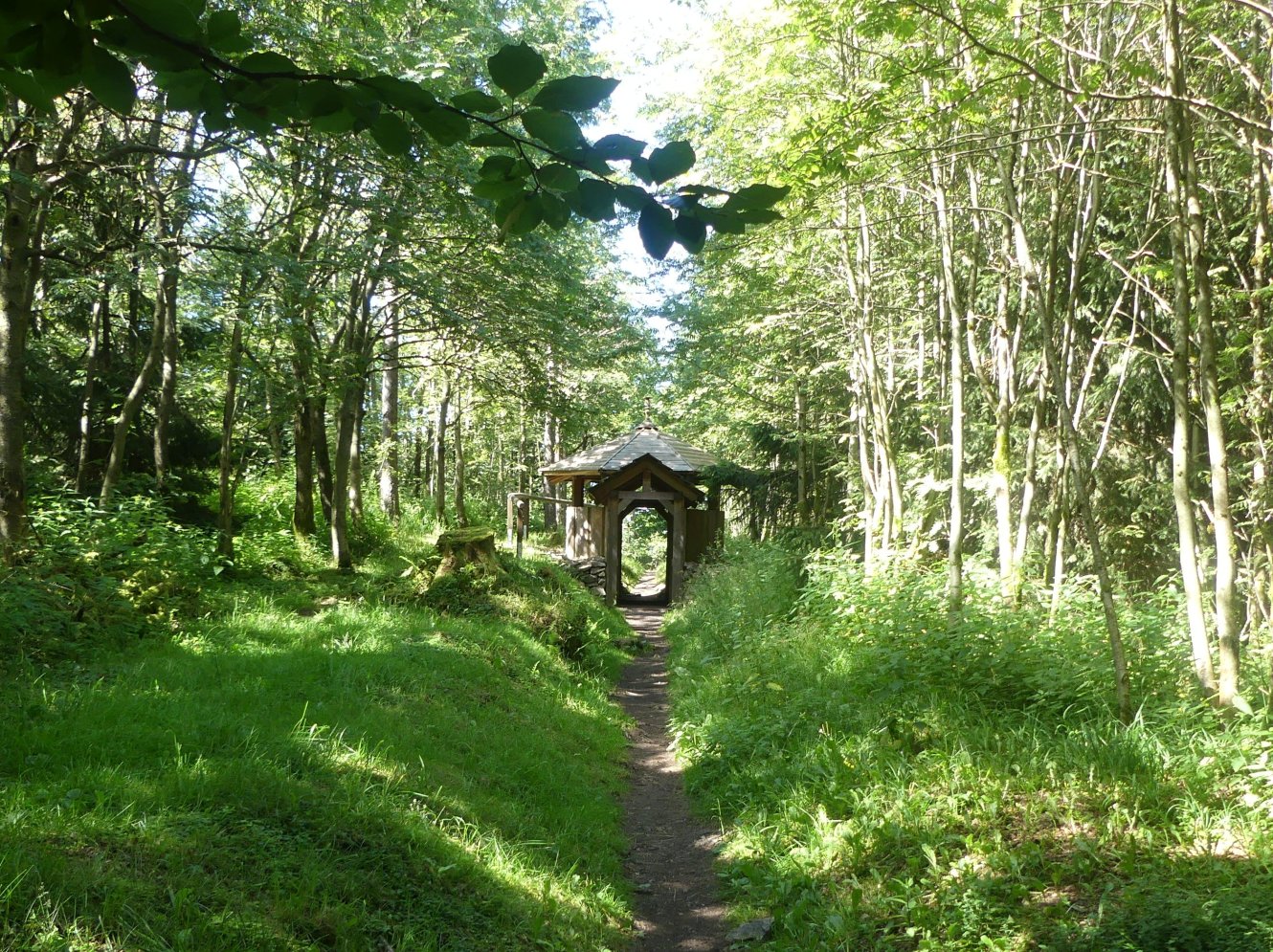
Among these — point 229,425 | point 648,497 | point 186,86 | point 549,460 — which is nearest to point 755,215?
point 186,86

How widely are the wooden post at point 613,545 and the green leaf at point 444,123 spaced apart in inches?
685

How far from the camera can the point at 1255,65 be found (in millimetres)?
6398

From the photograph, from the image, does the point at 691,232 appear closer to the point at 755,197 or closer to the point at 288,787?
the point at 755,197

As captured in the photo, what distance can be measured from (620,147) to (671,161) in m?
0.11

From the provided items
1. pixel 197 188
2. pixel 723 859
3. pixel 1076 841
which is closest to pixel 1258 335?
pixel 1076 841

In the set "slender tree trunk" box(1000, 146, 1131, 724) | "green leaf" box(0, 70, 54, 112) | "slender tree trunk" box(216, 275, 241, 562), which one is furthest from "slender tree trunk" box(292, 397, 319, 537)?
"green leaf" box(0, 70, 54, 112)

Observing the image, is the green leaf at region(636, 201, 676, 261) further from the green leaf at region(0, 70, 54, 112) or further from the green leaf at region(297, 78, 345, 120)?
the green leaf at region(0, 70, 54, 112)

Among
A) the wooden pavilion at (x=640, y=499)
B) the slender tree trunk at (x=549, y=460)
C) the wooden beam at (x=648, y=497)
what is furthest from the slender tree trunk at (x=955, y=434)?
the slender tree trunk at (x=549, y=460)

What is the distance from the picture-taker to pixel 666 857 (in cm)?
576

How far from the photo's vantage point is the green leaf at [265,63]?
162 centimetres

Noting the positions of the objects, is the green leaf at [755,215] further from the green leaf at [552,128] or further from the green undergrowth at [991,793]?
the green undergrowth at [991,793]

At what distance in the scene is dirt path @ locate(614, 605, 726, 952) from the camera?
4727 mm

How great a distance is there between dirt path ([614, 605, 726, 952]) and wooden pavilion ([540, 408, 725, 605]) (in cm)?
1010

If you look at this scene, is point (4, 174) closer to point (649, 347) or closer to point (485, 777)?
point (485, 777)
